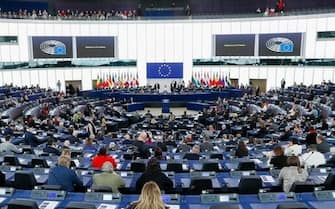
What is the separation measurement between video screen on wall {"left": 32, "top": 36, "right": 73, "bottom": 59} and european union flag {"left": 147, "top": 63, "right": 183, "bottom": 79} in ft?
28.7

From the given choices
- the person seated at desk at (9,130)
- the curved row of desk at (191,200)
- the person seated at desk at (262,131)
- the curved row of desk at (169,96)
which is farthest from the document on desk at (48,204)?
the curved row of desk at (169,96)

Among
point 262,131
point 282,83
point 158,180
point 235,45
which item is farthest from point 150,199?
point 235,45

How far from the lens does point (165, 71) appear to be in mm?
39781

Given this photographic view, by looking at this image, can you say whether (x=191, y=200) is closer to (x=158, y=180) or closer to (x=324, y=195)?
(x=158, y=180)

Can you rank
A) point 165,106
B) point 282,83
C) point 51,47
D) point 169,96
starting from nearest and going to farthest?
point 165,106 < point 169,96 < point 282,83 < point 51,47

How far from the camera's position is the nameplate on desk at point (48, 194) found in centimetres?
581

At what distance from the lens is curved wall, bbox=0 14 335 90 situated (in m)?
33.8

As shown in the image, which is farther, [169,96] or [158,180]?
[169,96]

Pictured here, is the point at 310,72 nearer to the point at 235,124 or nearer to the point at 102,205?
the point at 235,124

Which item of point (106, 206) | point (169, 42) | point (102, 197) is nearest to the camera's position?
point (106, 206)

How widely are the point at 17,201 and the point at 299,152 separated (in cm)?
752

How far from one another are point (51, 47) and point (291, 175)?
114ft

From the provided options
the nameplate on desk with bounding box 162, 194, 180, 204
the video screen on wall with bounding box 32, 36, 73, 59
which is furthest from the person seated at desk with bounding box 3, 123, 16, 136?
the video screen on wall with bounding box 32, 36, 73, 59

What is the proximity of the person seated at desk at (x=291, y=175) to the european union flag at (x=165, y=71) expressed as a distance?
3319cm
